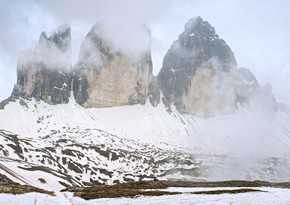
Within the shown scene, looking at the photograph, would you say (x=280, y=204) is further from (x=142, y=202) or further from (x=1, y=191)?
(x=1, y=191)

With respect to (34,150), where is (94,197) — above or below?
above

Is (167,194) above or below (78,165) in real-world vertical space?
above

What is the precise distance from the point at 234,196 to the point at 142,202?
8.60 metres

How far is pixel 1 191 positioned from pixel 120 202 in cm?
1748

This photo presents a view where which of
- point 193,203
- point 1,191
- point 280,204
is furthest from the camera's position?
point 1,191

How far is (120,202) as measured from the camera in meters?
35.7

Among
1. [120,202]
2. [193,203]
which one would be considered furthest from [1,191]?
[193,203]

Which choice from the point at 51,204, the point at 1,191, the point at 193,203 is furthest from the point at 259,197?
the point at 1,191

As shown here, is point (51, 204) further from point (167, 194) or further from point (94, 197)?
point (167, 194)

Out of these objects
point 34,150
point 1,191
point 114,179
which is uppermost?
point 1,191

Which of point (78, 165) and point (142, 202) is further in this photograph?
point (78, 165)

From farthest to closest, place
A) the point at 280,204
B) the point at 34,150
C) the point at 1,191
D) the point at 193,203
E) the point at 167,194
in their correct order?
the point at 34,150 → the point at 1,191 → the point at 167,194 → the point at 193,203 → the point at 280,204

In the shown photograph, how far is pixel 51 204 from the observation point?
120ft

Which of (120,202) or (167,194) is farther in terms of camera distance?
(167,194)
